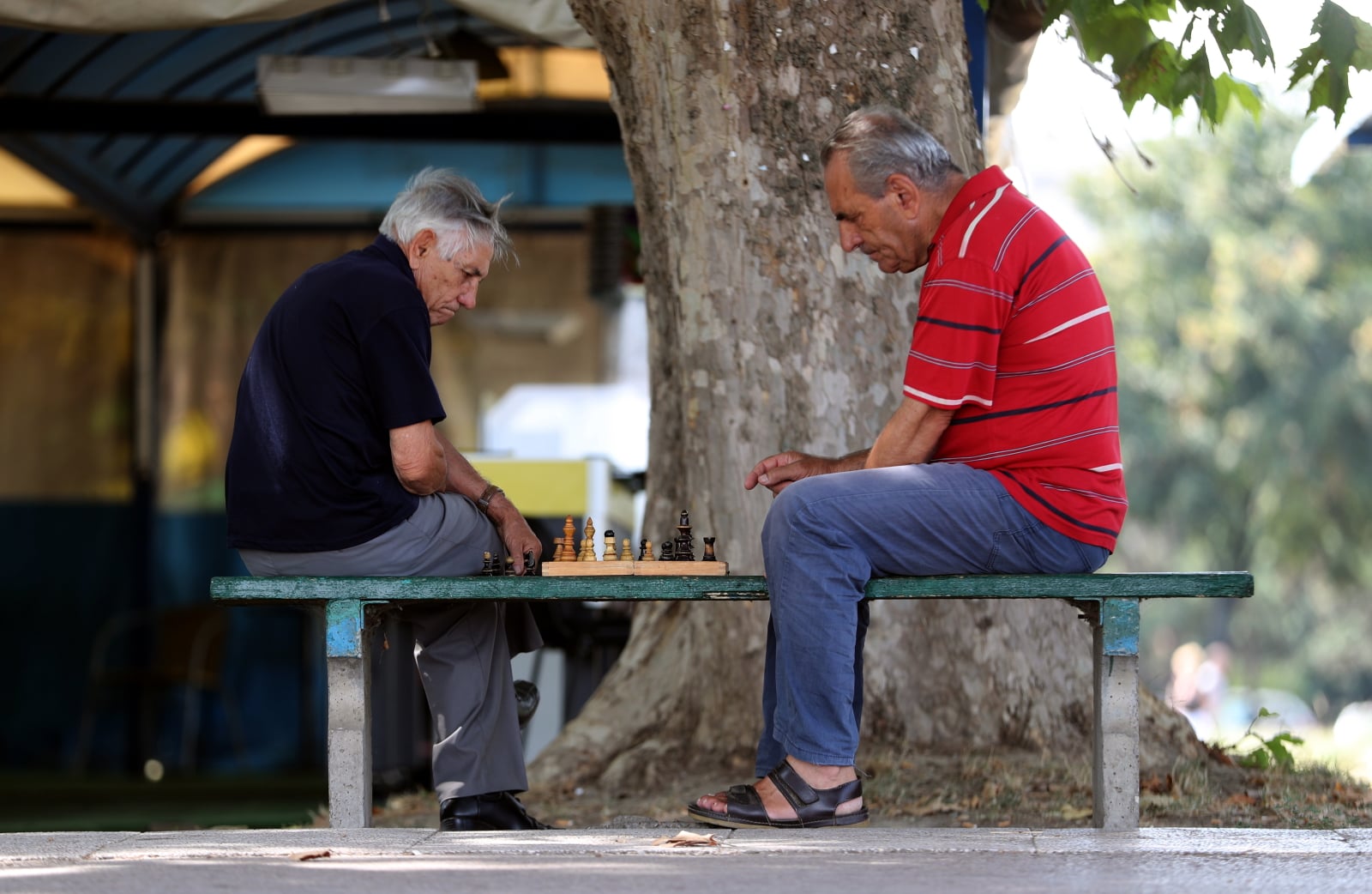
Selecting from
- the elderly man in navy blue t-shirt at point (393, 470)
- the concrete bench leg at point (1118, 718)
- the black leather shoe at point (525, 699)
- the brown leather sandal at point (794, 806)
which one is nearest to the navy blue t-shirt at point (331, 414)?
the elderly man in navy blue t-shirt at point (393, 470)

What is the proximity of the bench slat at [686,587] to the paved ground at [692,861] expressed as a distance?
21.8 inches

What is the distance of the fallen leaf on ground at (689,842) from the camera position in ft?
11.8

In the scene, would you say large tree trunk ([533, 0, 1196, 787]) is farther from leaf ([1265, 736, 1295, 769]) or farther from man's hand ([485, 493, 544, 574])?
man's hand ([485, 493, 544, 574])

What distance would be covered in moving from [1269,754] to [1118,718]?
178 cm

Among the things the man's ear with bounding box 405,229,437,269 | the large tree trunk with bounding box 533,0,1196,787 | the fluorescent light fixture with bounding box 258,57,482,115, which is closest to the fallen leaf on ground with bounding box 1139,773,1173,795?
the large tree trunk with bounding box 533,0,1196,787

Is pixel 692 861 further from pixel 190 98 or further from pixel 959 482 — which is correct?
pixel 190 98

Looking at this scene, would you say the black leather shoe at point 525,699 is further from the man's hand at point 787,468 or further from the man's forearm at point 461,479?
the man's hand at point 787,468

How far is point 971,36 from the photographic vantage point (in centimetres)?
646

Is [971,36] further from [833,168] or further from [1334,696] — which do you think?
[1334,696]

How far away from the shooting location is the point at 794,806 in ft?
12.6

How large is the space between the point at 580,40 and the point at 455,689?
366 cm

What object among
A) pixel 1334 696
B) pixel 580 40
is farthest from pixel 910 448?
Result: pixel 1334 696

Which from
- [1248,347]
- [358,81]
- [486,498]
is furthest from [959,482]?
[1248,347]

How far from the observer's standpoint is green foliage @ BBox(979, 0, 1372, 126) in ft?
16.4
